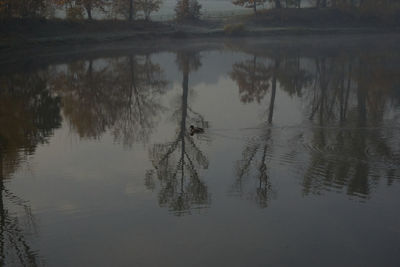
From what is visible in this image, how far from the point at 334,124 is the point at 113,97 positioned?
10.7m

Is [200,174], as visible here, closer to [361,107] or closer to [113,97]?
[361,107]

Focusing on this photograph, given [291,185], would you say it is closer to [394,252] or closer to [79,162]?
[394,252]

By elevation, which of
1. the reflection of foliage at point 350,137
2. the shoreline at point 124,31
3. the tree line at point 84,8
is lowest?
the reflection of foliage at point 350,137

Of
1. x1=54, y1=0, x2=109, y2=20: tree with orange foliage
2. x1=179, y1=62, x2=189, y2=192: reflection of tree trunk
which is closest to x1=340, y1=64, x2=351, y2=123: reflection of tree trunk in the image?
x1=179, y1=62, x2=189, y2=192: reflection of tree trunk

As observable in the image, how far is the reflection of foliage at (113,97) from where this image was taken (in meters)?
17.5

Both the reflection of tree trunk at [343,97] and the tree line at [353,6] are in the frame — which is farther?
the tree line at [353,6]

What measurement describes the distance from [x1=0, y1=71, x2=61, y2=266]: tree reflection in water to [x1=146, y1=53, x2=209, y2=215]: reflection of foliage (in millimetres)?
3063

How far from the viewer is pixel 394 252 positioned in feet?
28.7

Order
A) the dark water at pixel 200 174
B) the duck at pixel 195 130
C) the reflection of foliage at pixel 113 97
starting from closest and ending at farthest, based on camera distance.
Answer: the dark water at pixel 200 174, the duck at pixel 195 130, the reflection of foliage at pixel 113 97

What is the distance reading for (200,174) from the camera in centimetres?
1269

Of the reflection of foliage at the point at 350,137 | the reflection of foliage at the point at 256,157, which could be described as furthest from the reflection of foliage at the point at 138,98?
the reflection of foliage at the point at 350,137

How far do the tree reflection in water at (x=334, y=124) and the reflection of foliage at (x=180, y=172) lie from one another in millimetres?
1123

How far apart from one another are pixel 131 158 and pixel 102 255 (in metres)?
5.53

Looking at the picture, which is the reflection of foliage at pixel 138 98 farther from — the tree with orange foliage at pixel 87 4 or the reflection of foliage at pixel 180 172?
the tree with orange foliage at pixel 87 4
